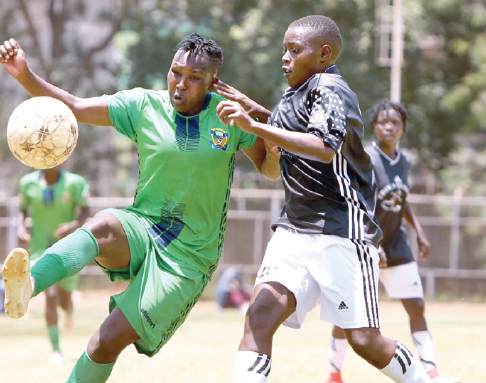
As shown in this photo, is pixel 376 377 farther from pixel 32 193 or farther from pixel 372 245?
pixel 32 193

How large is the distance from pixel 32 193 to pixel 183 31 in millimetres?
13232

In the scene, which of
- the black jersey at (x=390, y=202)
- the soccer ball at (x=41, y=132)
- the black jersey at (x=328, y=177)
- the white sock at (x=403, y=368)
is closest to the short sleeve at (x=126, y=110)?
the soccer ball at (x=41, y=132)

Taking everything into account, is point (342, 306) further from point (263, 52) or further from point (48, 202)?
point (263, 52)

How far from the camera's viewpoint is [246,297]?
16906 millimetres

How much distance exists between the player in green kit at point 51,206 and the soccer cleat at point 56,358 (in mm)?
1119

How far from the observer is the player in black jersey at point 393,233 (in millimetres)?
6871

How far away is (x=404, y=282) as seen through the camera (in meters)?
7.01

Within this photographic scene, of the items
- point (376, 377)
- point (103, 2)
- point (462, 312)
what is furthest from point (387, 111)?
point (103, 2)

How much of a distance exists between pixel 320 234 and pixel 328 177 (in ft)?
1.12

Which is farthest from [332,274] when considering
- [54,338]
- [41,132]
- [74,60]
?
[74,60]

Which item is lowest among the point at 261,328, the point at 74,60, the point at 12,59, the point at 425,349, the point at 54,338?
the point at 54,338

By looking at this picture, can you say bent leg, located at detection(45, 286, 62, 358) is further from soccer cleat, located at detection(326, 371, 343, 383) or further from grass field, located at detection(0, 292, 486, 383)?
soccer cleat, located at detection(326, 371, 343, 383)

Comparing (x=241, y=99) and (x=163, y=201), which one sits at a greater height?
(x=241, y=99)

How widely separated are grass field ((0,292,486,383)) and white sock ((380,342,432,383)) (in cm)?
248
